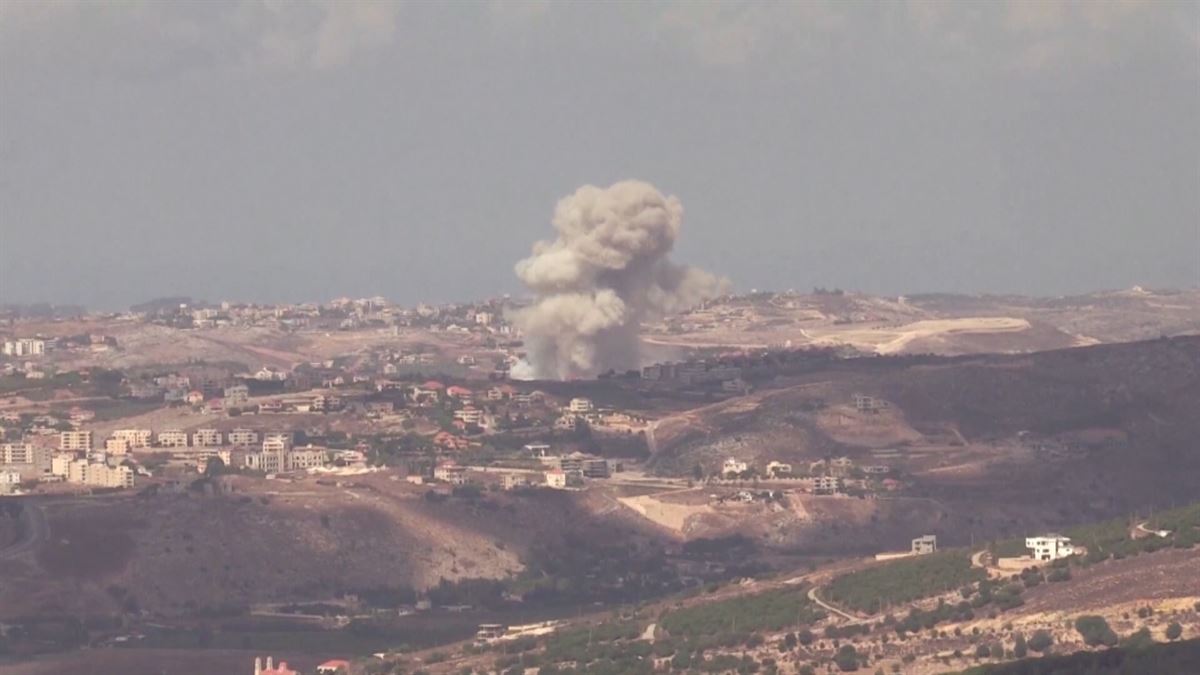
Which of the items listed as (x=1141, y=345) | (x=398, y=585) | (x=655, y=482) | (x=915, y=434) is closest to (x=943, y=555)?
(x=398, y=585)

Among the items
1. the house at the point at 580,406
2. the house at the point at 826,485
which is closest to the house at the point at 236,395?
the house at the point at 580,406

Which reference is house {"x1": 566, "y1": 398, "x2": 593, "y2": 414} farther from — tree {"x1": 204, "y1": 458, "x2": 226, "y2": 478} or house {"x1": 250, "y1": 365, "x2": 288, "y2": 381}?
house {"x1": 250, "y1": 365, "x2": 288, "y2": 381}

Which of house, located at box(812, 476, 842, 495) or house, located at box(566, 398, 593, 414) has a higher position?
house, located at box(566, 398, 593, 414)

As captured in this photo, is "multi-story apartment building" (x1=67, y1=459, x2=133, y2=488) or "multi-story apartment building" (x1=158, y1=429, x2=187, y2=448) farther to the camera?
"multi-story apartment building" (x1=158, y1=429, x2=187, y2=448)

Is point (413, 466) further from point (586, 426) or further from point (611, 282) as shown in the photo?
point (611, 282)

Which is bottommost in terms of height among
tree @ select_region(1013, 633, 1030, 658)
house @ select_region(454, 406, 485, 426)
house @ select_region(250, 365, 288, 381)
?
tree @ select_region(1013, 633, 1030, 658)

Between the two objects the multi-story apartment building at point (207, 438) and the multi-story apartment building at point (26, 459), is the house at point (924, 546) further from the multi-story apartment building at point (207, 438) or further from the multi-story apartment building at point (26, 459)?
the multi-story apartment building at point (207, 438)

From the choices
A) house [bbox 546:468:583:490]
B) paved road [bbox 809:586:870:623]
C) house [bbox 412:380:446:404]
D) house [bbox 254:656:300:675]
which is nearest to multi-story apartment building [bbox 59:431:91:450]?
house [bbox 412:380:446:404]

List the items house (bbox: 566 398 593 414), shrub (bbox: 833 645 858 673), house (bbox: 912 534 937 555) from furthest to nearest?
house (bbox: 566 398 593 414) → house (bbox: 912 534 937 555) → shrub (bbox: 833 645 858 673)
